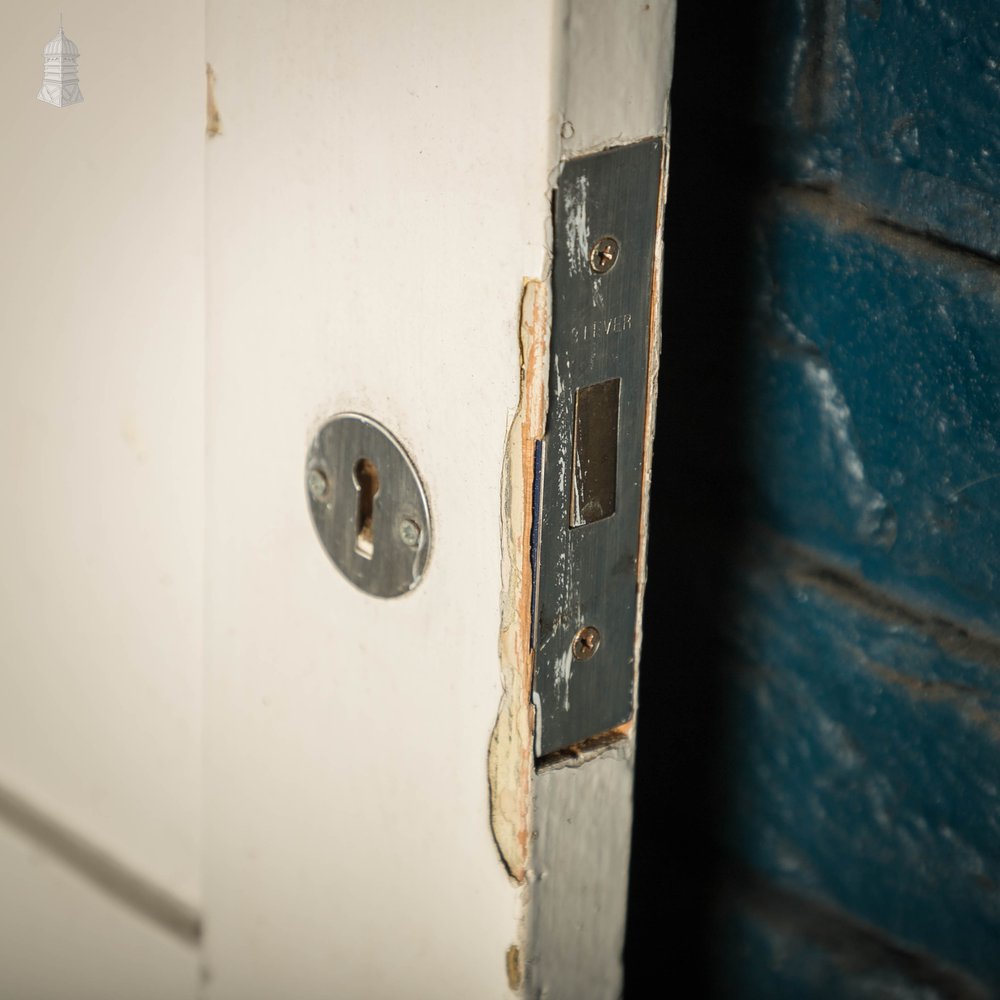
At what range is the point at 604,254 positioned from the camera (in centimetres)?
50

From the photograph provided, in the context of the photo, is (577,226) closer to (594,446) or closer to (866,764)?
(594,446)

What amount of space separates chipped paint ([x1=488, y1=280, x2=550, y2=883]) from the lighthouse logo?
16.2 inches

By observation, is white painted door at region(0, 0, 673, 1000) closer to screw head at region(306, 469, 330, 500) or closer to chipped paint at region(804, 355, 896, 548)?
screw head at region(306, 469, 330, 500)

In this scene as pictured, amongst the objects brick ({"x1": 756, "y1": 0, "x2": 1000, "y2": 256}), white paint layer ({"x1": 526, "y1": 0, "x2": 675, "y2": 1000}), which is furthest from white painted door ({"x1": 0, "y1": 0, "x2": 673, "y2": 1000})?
brick ({"x1": 756, "y1": 0, "x2": 1000, "y2": 256})

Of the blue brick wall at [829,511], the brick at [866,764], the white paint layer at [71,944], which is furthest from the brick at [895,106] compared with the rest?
the white paint layer at [71,944]

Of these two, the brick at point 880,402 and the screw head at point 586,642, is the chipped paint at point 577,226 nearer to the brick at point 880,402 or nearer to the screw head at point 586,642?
the screw head at point 586,642

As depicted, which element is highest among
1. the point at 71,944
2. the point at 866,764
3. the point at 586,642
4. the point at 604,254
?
the point at 604,254

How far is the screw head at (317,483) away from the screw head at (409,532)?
0.05 metres

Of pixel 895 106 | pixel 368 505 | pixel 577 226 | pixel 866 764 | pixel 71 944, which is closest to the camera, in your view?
pixel 577 226

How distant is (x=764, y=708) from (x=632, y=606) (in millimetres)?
370

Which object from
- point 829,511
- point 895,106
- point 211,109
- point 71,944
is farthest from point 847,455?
point 71,944

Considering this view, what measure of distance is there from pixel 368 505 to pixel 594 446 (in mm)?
127

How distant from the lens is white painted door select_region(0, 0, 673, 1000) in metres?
0.50

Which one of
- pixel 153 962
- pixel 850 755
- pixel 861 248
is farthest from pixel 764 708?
pixel 153 962
